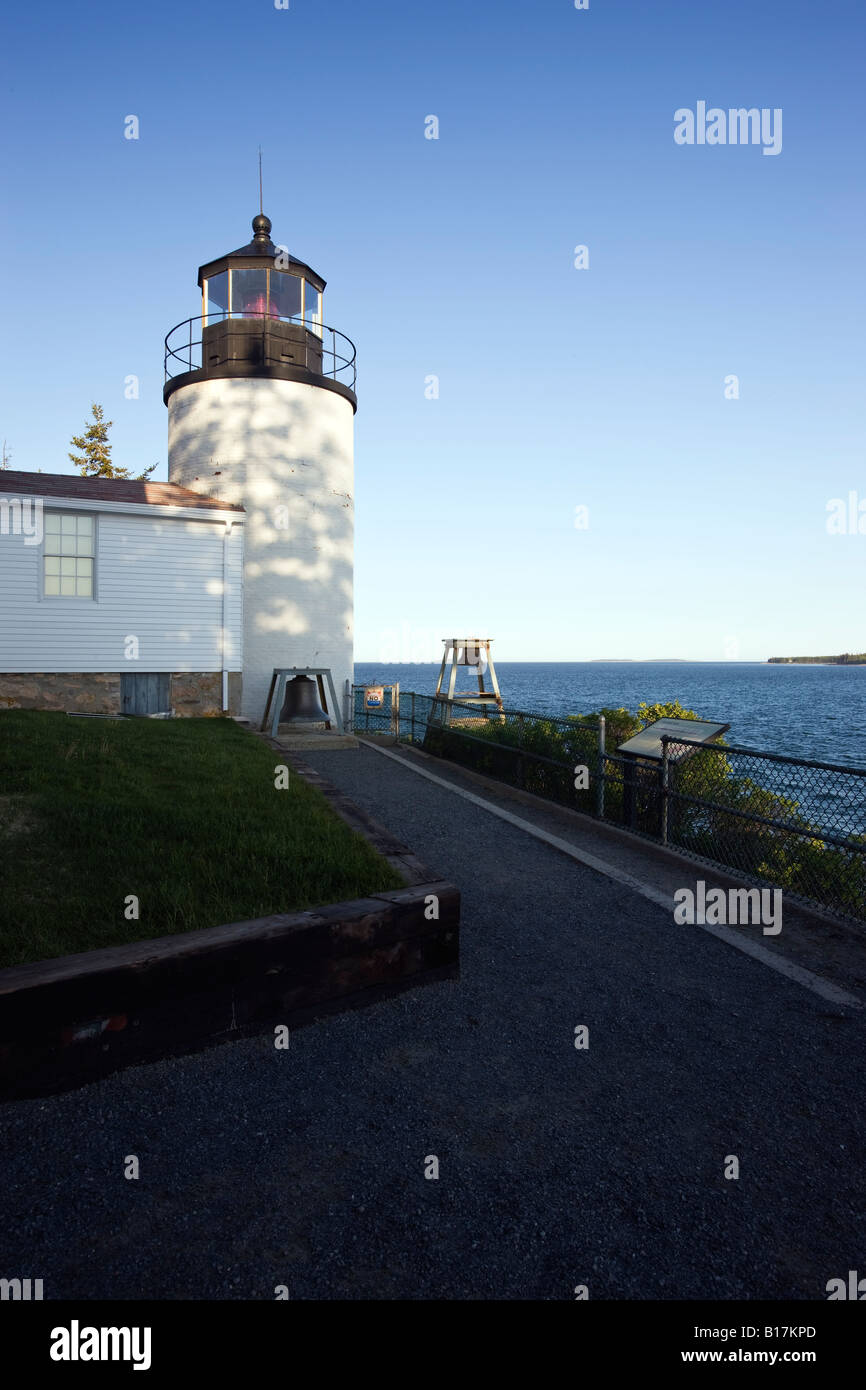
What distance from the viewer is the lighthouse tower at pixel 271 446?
18.8 metres

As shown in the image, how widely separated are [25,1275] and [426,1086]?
1.69m

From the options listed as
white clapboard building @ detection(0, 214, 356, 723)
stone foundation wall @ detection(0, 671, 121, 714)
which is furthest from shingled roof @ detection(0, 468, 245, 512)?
stone foundation wall @ detection(0, 671, 121, 714)

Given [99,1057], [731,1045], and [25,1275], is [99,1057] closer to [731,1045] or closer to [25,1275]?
[25,1275]

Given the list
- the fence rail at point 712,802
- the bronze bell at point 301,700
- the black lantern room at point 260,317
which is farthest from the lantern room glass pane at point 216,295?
the fence rail at point 712,802

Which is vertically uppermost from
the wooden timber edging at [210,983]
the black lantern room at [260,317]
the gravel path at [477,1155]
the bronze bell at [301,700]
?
the black lantern room at [260,317]

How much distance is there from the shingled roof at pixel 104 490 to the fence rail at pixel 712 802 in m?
8.70

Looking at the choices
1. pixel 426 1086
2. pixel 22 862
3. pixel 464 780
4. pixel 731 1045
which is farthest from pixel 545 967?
pixel 464 780

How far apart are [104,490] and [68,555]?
65.0 inches

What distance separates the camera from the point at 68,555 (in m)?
15.5

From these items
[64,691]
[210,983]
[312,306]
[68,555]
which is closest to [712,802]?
[210,983]

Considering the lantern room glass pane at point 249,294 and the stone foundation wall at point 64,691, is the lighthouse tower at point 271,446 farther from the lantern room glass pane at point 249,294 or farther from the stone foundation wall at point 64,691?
the stone foundation wall at point 64,691

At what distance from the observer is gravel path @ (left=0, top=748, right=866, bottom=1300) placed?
2.53m
